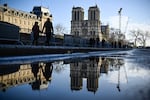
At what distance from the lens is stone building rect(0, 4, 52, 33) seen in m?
83.3

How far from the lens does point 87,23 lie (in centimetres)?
14888

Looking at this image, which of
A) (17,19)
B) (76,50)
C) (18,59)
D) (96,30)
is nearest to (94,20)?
(96,30)

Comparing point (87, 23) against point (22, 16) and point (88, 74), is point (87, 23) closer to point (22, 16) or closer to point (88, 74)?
point (22, 16)

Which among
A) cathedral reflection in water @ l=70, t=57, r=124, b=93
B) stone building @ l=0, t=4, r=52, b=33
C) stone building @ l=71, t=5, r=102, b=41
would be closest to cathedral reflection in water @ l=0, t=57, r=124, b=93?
cathedral reflection in water @ l=70, t=57, r=124, b=93

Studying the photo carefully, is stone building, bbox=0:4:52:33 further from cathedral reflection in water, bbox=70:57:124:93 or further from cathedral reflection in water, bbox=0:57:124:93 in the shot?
cathedral reflection in water, bbox=0:57:124:93

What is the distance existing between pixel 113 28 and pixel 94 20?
40.7 ft

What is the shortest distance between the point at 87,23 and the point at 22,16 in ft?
197

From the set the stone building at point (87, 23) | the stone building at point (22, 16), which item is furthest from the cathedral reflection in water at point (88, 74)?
the stone building at point (87, 23)

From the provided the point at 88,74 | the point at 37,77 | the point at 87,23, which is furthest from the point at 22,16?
the point at 37,77

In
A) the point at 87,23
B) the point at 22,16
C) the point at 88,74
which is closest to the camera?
the point at 88,74

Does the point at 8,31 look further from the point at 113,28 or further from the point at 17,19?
the point at 113,28

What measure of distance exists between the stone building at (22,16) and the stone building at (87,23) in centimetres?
2948

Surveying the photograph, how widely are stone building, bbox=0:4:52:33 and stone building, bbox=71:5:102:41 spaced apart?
96.7 feet

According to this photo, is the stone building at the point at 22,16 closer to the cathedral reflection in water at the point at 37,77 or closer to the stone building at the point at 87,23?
the stone building at the point at 87,23
